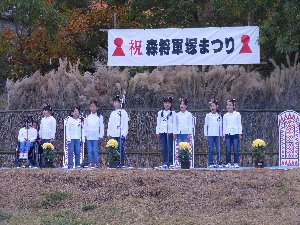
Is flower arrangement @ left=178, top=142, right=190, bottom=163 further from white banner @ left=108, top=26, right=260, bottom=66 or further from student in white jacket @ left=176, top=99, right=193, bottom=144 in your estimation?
white banner @ left=108, top=26, right=260, bottom=66

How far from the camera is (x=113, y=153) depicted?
679 inches

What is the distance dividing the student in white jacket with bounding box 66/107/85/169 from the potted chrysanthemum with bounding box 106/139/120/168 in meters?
1.26

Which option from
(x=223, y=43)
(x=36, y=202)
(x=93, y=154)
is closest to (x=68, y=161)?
(x=93, y=154)

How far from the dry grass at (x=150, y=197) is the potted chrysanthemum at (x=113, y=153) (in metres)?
1.43

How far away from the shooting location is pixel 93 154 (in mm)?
18297

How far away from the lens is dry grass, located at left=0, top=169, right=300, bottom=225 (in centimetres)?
1323

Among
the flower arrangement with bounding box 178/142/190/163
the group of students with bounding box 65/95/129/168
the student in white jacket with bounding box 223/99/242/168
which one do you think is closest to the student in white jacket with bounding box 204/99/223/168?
the student in white jacket with bounding box 223/99/242/168

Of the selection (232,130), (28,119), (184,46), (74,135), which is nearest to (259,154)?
(232,130)

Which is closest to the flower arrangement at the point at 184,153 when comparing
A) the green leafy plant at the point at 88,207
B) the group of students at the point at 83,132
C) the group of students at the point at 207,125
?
the group of students at the point at 207,125

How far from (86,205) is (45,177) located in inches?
67.1

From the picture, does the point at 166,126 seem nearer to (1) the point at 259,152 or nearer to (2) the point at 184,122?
(2) the point at 184,122

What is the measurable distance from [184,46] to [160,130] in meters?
3.82

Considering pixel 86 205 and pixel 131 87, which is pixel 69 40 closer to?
pixel 131 87

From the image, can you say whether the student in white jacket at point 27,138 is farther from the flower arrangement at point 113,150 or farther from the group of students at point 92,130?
the flower arrangement at point 113,150
